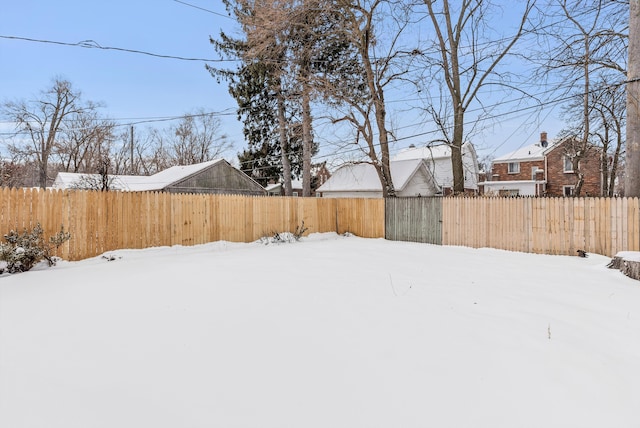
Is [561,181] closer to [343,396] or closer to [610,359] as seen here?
[610,359]

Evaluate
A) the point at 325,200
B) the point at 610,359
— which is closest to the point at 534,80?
the point at 325,200

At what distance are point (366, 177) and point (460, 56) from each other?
824 cm

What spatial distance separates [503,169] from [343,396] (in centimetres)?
2720

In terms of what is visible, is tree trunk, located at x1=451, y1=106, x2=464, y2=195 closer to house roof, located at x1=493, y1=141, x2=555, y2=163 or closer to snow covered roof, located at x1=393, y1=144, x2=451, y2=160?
snow covered roof, located at x1=393, y1=144, x2=451, y2=160

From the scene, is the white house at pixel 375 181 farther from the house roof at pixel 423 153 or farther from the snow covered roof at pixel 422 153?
the snow covered roof at pixel 422 153

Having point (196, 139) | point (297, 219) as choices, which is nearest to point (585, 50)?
point (297, 219)

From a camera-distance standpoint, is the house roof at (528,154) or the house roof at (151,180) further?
the house roof at (528,154)

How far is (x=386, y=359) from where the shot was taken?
2537 millimetres

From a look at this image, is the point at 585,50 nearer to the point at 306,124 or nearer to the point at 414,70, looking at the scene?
the point at 414,70

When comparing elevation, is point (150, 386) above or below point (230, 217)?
below

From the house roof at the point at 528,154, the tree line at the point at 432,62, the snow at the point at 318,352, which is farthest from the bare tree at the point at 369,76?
the house roof at the point at 528,154

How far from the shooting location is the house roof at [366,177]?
18641 millimetres

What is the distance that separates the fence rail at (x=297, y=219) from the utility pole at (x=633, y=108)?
0.56 meters

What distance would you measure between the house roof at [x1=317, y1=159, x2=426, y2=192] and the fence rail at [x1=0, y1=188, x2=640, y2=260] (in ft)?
22.6
